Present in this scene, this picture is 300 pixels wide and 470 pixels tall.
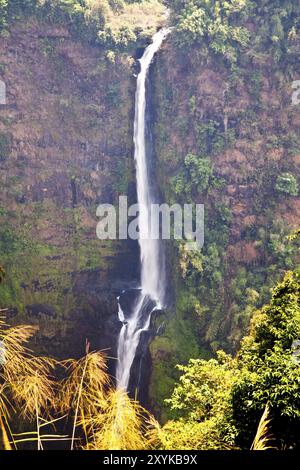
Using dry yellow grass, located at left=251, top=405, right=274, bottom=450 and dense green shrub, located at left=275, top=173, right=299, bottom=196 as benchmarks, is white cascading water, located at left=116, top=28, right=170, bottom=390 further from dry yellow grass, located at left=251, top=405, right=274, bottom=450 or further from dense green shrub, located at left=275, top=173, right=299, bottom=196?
dry yellow grass, located at left=251, top=405, right=274, bottom=450

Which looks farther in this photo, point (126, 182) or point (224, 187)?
point (126, 182)

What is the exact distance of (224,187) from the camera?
23734mm

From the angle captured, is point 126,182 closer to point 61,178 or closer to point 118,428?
point 61,178

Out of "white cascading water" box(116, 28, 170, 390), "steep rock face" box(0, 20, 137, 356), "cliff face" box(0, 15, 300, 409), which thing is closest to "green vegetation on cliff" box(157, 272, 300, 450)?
"cliff face" box(0, 15, 300, 409)

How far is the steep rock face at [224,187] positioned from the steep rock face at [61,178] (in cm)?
295

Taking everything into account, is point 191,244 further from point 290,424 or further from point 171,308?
point 290,424

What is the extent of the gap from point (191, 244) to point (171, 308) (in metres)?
3.26

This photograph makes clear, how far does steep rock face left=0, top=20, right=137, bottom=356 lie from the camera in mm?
23828

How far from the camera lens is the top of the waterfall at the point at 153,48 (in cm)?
2677

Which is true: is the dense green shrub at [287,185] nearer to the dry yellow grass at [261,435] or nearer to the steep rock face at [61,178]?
the steep rock face at [61,178]

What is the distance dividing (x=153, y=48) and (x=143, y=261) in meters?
12.3

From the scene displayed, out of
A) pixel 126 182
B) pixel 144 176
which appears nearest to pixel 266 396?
pixel 144 176

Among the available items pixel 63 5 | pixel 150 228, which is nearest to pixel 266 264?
pixel 150 228

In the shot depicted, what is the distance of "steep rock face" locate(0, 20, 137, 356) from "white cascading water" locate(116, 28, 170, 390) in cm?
68
